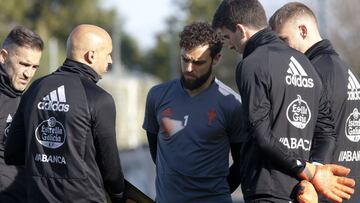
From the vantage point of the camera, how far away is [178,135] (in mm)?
7434

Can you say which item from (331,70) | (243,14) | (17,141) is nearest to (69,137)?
(17,141)

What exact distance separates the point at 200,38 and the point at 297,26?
30.7 inches

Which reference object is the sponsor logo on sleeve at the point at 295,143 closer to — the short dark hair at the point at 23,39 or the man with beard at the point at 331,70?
the man with beard at the point at 331,70

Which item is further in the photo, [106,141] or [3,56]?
[3,56]

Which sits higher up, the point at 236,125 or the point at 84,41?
the point at 84,41

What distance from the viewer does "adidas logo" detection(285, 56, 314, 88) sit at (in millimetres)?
6543

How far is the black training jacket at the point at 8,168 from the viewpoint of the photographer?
786 centimetres

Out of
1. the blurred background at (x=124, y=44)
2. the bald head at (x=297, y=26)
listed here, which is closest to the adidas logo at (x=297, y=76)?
the bald head at (x=297, y=26)

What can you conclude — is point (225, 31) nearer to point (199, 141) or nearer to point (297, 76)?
point (297, 76)

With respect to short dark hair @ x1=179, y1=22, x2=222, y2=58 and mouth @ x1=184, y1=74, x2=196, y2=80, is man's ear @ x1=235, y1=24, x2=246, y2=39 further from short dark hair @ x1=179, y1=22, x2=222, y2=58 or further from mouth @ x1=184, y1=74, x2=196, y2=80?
mouth @ x1=184, y1=74, x2=196, y2=80

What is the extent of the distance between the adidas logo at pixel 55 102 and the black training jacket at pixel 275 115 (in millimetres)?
1295

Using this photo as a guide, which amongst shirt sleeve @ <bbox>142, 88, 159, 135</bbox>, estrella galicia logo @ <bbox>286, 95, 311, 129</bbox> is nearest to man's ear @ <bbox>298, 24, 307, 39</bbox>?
estrella galicia logo @ <bbox>286, 95, 311, 129</bbox>

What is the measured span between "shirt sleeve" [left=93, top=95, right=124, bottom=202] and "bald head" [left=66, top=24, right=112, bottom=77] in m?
0.37

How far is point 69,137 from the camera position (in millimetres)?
6715
